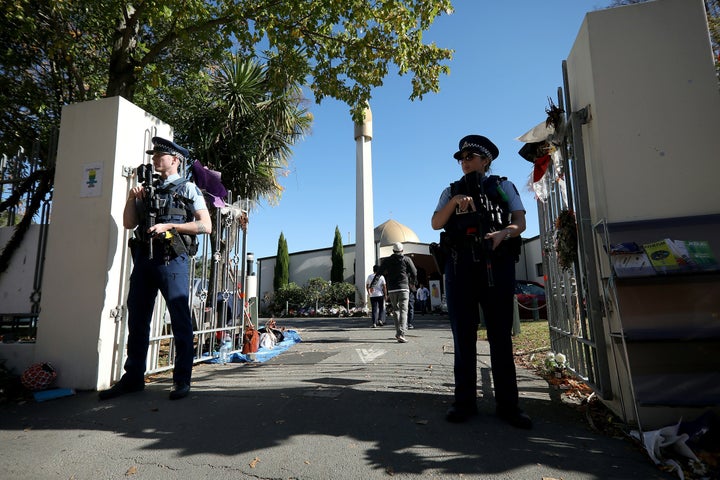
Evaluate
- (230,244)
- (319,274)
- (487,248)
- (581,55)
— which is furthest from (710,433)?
(319,274)

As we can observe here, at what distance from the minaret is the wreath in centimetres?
2124

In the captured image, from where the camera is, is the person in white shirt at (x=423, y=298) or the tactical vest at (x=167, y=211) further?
the person in white shirt at (x=423, y=298)

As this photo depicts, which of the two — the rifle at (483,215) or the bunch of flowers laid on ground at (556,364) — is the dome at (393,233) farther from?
the rifle at (483,215)

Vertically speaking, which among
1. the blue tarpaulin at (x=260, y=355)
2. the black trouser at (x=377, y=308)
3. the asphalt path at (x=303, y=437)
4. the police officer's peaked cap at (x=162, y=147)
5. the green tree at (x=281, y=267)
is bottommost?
the asphalt path at (x=303, y=437)

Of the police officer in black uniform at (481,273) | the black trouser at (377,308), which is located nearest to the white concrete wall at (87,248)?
the police officer in black uniform at (481,273)

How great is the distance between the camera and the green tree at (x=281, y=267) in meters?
29.6

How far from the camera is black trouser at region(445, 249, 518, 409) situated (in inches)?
110

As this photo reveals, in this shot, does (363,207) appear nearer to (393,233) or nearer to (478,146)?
(393,233)

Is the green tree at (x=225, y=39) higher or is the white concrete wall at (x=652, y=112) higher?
the green tree at (x=225, y=39)

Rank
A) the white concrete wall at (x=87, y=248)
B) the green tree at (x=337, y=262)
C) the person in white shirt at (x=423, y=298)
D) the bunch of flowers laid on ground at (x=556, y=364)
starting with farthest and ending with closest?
the green tree at (x=337, y=262) < the person in white shirt at (x=423, y=298) < the bunch of flowers laid on ground at (x=556, y=364) < the white concrete wall at (x=87, y=248)

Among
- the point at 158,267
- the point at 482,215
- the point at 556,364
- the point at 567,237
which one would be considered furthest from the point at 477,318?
the point at 158,267

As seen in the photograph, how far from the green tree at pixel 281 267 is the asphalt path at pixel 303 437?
26.0 metres

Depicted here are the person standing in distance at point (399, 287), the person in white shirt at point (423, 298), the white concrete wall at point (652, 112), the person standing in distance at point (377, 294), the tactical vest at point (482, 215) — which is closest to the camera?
the white concrete wall at point (652, 112)

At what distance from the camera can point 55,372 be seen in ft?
12.4
